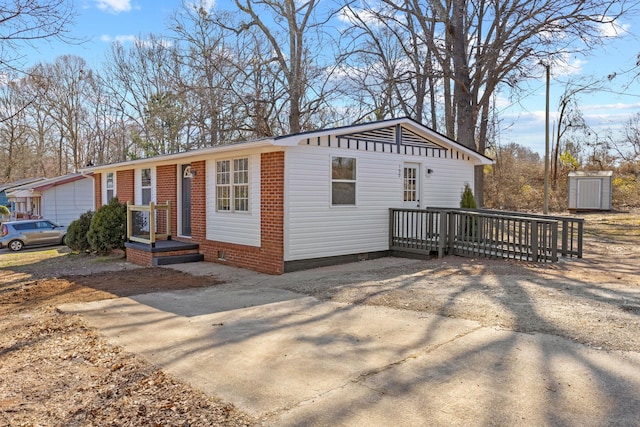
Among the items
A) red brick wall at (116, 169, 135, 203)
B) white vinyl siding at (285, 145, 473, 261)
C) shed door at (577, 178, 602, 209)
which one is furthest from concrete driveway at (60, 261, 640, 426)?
shed door at (577, 178, 602, 209)

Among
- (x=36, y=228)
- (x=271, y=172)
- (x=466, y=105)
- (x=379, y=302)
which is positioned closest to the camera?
(x=379, y=302)

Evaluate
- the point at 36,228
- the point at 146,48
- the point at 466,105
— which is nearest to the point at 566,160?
the point at 466,105

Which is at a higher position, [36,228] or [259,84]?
[259,84]

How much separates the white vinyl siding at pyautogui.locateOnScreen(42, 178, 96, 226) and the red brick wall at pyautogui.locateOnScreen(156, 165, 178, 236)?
44.7ft

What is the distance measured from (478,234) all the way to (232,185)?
5619mm

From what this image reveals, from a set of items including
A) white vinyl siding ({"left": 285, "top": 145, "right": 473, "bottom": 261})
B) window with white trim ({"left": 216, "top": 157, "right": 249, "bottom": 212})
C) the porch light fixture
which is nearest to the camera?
white vinyl siding ({"left": 285, "top": 145, "right": 473, "bottom": 261})

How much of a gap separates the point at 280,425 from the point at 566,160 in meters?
34.0

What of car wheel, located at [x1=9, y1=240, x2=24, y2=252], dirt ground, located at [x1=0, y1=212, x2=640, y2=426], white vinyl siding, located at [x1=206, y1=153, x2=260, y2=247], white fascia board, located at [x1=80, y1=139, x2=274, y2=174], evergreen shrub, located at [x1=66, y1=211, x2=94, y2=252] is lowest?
car wheel, located at [x1=9, y1=240, x2=24, y2=252]

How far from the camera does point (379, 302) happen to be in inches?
251

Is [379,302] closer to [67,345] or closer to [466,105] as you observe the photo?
[67,345]

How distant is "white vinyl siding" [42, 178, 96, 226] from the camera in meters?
25.1

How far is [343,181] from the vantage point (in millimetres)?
10188

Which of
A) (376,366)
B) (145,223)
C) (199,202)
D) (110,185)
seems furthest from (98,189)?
(376,366)

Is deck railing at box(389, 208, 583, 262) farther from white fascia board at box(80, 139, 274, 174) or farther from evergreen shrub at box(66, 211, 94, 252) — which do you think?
evergreen shrub at box(66, 211, 94, 252)
